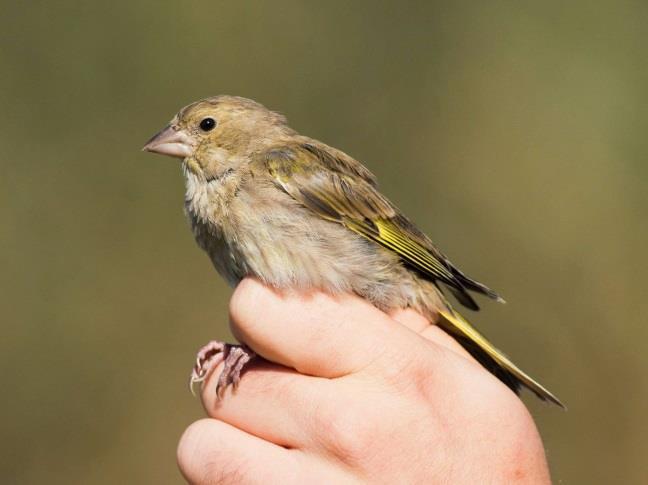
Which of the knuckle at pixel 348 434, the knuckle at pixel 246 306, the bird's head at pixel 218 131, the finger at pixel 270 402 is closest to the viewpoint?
the knuckle at pixel 348 434

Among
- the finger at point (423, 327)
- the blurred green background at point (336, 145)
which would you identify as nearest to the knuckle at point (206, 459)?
the finger at point (423, 327)

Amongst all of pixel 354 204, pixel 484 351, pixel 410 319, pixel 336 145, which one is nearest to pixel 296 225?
pixel 354 204

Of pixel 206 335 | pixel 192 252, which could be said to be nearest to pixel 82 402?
pixel 206 335

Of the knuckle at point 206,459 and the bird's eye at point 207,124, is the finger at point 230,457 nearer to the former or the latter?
the knuckle at point 206,459

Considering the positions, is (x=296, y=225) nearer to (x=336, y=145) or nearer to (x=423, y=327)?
(x=423, y=327)

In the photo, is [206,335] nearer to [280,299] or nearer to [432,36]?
[432,36]

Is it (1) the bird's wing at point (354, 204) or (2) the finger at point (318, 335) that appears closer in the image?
(2) the finger at point (318, 335)
